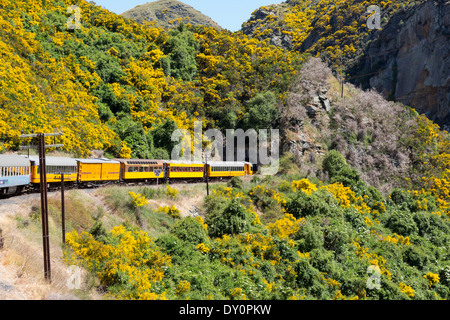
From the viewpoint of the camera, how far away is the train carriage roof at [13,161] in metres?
21.1

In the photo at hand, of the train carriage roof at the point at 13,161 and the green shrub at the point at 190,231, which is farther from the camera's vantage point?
the green shrub at the point at 190,231

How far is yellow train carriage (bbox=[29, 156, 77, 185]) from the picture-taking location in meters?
24.3

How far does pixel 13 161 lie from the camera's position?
866 inches

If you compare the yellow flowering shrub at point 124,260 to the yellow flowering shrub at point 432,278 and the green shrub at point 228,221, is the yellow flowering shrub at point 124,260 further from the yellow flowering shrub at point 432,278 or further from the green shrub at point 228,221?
the yellow flowering shrub at point 432,278

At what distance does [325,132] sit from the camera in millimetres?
55469

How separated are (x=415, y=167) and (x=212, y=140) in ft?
100

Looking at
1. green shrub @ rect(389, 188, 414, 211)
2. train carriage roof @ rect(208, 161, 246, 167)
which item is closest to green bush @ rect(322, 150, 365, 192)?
green shrub @ rect(389, 188, 414, 211)

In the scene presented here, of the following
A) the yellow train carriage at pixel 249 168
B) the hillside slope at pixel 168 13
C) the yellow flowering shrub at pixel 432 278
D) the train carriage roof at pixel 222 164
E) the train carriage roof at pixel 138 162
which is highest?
the hillside slope at pixel 168 13

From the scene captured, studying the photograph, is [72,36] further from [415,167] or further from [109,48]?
[415,167]

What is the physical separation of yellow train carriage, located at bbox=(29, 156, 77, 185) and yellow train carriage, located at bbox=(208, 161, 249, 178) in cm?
1559

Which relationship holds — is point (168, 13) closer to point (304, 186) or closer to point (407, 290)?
point (304, 186)

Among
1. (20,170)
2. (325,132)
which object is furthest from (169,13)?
(20,170)

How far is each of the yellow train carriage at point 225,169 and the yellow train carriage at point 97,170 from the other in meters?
11.2

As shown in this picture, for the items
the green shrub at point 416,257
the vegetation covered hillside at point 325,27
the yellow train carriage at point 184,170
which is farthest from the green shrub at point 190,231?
the vegetation covered hillside at point 325,27
